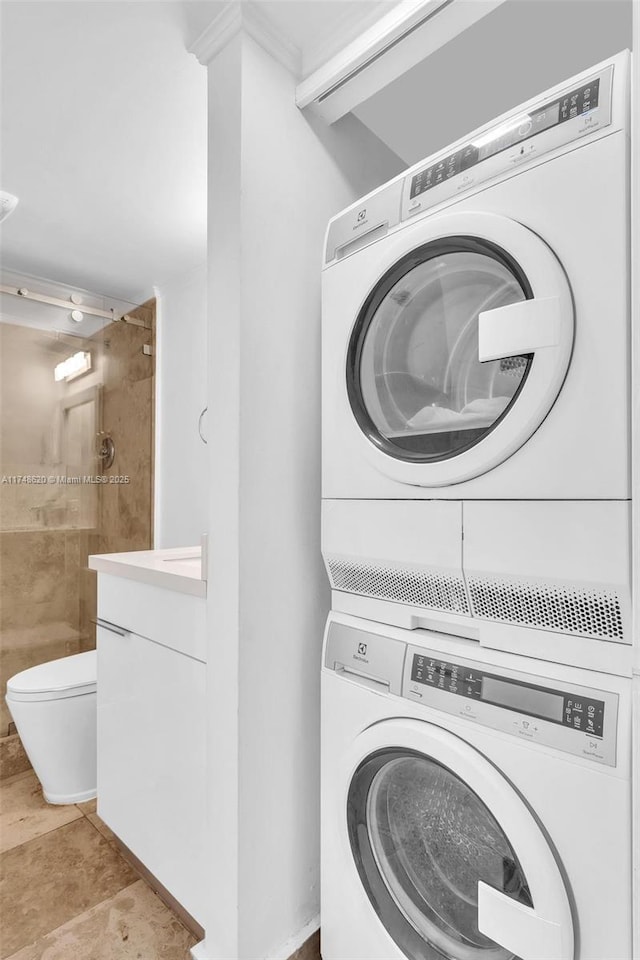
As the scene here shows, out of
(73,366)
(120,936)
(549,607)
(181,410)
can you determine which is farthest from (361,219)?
(73,366)

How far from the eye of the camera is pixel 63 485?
8.87 ft

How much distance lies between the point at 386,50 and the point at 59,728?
2.39 meters

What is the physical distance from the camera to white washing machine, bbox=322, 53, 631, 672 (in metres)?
0.83

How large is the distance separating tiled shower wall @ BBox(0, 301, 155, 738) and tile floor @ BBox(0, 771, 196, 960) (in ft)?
2.37

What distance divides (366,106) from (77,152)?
3.25 ft

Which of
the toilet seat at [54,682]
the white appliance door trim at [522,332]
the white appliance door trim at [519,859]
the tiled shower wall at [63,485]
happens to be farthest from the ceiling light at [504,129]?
the tiled shower wall at [63,485]

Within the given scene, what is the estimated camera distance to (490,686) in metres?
0.97

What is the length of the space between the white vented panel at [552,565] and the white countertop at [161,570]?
2.29 feet

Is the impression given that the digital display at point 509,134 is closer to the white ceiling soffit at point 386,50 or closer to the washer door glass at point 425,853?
the white ceiling soffit at point 386,50

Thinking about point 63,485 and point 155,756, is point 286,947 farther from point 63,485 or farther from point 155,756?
point 63,485

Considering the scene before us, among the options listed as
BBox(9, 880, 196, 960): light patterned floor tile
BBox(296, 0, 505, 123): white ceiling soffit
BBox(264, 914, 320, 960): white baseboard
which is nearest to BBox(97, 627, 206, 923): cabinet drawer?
BBox(9, 880, 196, 960): light patterned floor tile

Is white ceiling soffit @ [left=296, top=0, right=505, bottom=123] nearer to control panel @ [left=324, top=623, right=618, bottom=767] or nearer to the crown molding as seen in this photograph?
the crown molding

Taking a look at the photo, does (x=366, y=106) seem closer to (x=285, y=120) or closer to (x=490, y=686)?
(x=285, y=120)

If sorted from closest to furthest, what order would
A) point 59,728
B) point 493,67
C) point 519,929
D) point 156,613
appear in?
point 519,929, point 493,67, point 156,613, point 59,728
